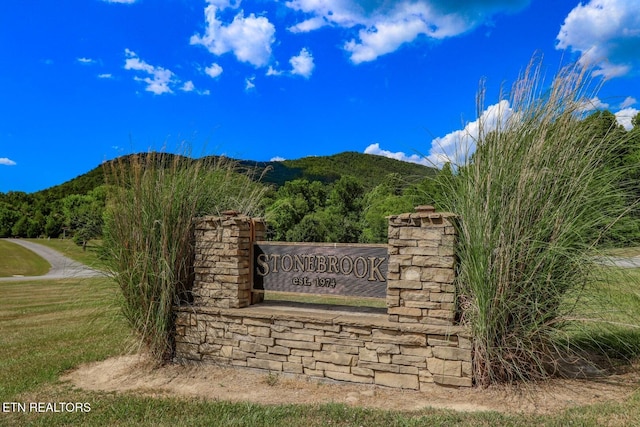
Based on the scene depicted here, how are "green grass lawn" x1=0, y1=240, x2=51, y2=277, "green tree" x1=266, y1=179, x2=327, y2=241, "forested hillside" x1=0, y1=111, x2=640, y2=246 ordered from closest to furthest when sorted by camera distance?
Result: "forested hillside" x1=0, y1=111, x2=640, y2=246 < "green grass lawn" x1=0, y1=240, x2=51, y2=277 < "green tree" x1=266, y1=179, x2=327, y2=241

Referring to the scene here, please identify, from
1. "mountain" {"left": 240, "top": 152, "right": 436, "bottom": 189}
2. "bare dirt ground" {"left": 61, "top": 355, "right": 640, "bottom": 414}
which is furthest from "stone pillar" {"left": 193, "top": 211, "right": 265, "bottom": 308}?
"mountain" {"left": 240, "top": 152, "right": 436, "bottom": 189}

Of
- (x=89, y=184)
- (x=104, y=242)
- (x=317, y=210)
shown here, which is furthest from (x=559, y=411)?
(x=89, y=184)

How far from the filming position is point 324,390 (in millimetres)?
3922

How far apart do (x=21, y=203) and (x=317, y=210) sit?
45.1 m

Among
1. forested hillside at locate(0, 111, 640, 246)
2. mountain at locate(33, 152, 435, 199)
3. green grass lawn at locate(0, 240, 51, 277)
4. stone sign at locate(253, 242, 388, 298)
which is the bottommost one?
green grass lawn at locate(0, 240, 51, 277)

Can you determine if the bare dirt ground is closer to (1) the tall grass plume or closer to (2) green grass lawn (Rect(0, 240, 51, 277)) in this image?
(1) the tall grass plume

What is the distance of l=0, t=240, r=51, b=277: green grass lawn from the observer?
20.5 m

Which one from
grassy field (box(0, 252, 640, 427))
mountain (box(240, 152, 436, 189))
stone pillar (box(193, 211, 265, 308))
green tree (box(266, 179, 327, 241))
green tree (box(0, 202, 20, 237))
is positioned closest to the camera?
grassy field (box(0, 252, 640, 427))

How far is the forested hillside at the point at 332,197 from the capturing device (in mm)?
4125

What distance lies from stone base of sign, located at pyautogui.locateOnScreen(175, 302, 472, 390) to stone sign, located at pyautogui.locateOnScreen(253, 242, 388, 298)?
0.26m

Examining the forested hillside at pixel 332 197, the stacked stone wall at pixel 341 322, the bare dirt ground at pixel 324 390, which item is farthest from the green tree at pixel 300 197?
the bare dirt ground at pixel 324 390

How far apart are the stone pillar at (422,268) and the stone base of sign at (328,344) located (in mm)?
131

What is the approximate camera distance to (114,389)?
414 cm

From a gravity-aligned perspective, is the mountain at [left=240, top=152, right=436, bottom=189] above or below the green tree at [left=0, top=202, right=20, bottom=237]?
above
